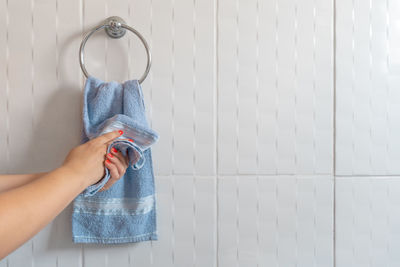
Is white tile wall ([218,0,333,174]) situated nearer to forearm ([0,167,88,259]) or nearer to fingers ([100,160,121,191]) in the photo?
fingers ([100,160,121,191])

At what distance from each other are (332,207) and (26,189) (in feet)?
2.49

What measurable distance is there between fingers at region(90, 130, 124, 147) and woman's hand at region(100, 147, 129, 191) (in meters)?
0.02

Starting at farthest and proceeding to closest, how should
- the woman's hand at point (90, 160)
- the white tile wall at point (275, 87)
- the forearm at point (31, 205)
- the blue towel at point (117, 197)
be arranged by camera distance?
1. the white tile wall at point (275, 87)
2. the blue towel at point (117, 197)
3. the woman's hand at point (90, 160)
4. the forearm at point (31, 205)

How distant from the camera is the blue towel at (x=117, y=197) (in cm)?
79

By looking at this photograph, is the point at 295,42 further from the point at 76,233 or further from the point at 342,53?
the point at 76,233

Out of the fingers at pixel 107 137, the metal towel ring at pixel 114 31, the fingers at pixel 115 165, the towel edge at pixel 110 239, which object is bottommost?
the towel edge at pixel 110 239

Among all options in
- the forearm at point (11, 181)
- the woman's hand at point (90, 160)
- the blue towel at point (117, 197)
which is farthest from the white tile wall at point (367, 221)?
the forearm at point (11, 181)

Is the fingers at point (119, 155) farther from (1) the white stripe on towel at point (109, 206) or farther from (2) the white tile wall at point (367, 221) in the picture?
(2) the white tile wall at point (367, 221)

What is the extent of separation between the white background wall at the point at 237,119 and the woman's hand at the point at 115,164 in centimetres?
14

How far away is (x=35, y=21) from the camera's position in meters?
0.84

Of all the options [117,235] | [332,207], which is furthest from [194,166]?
[332,207]

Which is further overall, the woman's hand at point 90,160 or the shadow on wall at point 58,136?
the shadow on wall at point 58,136

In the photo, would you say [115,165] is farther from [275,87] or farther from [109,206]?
[275,87]

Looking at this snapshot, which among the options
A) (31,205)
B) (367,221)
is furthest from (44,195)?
(367,221)
